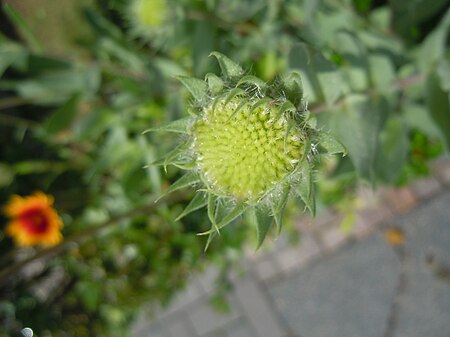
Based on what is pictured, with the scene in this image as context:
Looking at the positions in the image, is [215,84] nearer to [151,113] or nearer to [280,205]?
[280,205]

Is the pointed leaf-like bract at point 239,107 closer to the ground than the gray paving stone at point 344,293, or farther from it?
farther from it

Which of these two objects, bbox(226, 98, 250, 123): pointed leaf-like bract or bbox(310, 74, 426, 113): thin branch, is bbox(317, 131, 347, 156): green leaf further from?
bbox(310, 74, 426, 113): thin branch

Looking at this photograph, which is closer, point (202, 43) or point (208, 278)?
point (202, 43)

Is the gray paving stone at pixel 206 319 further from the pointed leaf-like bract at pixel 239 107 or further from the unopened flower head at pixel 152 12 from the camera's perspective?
the pointed leaf-like bract at pixel 239 107

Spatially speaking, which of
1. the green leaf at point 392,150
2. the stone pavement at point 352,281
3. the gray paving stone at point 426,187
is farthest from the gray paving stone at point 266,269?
the green leaf at point 392,150

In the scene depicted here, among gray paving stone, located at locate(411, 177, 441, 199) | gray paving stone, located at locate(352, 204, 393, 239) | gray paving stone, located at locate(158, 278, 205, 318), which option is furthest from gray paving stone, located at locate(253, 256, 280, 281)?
gray paving stone, located at locate(411, 177, 441, 199)

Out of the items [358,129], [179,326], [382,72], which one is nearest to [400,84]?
[382,72]

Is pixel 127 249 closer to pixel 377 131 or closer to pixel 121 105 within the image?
pixel 121 105
